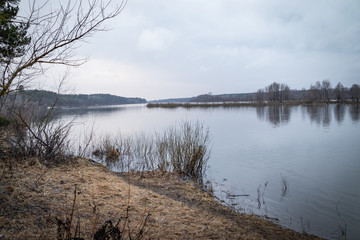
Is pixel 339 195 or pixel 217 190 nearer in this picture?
pixel 339 195

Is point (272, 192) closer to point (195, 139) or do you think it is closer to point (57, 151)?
point (195, 139)

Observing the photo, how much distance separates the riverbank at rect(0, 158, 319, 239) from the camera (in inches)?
135

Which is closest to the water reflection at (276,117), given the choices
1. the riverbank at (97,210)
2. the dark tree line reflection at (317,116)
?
the dark tree line reflection at (317,116)

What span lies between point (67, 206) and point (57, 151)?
445 centimetres

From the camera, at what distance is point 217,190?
8625 mm

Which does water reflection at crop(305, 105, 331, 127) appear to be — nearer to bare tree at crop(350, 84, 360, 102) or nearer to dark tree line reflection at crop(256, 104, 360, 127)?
dark tree line reflection at crop(256, 104, 360, 127)

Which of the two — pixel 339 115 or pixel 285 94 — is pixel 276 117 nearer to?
pixel 339 115

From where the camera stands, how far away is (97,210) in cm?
415

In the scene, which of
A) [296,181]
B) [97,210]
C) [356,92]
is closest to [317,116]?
[296,181]

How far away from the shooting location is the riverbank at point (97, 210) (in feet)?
11.2

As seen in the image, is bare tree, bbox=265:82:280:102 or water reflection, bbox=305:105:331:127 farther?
bare tree, bbox=265:82:280:102

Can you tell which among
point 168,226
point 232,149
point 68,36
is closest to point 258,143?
point 232,149

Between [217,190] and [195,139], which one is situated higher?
[195,139]

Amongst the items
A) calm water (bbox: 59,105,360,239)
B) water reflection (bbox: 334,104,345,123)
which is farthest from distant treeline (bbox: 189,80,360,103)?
calm water (bbox: 59,105,360,239)
